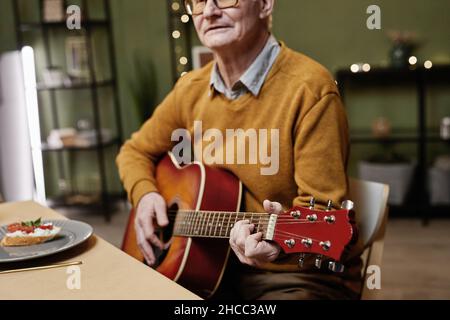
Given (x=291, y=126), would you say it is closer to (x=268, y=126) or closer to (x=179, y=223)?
(x=268, y=126)

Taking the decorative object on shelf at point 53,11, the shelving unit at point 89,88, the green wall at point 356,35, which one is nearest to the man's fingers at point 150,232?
the green wall at point 356,35

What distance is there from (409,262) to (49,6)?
2.75 metres

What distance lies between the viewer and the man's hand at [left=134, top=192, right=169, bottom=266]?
1.30 meters

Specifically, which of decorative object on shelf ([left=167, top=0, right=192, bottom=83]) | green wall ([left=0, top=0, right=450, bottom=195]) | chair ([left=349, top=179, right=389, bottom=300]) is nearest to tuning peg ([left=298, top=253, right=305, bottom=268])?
chair ([left=349, top=179, right=389, bottom=300])

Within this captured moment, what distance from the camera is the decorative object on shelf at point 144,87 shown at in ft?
11.6

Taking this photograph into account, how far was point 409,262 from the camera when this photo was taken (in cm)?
266

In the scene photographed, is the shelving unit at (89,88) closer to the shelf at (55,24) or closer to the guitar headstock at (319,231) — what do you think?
the shelf at (55,24)

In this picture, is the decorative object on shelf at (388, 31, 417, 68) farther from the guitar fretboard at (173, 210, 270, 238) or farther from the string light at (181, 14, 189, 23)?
the guitar fretboard at (173, 210, 270, 238)

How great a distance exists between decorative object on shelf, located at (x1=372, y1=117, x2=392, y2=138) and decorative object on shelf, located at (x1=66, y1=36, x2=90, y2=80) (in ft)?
6.38

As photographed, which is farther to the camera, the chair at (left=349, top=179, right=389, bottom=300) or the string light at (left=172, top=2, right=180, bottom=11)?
the string light at (left=172, top=2, right=180, bottom=11)
